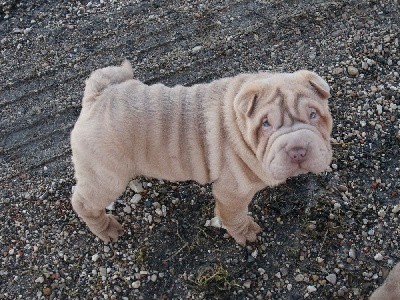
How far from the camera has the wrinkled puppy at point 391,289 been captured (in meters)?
4.81

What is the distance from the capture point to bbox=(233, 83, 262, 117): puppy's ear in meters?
4.45

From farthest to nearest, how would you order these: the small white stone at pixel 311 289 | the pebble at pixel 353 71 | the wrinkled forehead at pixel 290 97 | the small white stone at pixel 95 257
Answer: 1. the pebble at pixel 353 71
2. the small white stone at pixel 95 257
3. the small white stone at pixel 311 289
4. the wrinkled forehead at pixel 290 97

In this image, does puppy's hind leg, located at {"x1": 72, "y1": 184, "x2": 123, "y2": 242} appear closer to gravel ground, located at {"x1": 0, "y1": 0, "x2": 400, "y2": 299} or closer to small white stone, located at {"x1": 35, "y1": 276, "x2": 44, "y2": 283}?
gravel ground, located at {"x1": 0, "y1": 0, "x2": 400, "y2": 299}

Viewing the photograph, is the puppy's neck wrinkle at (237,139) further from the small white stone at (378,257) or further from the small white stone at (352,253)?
the small white stone at (378,257)

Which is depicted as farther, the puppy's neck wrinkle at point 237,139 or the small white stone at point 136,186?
the small white stone at point 136,186

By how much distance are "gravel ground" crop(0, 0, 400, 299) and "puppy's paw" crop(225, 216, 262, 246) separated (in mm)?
105

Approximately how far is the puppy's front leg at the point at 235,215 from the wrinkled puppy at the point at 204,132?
14 millimetres

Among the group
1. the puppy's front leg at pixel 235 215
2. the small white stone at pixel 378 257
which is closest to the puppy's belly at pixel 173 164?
the puppy's front leg at pixel 235 215

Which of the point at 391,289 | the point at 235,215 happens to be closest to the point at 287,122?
the point at 235,215

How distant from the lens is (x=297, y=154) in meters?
4.22

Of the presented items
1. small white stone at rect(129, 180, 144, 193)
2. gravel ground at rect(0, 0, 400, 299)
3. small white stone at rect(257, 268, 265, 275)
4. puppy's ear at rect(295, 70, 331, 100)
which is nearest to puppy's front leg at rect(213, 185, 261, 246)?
gravel ground at rect(0, 0, 400, 299)

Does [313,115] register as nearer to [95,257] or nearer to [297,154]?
[297,154]

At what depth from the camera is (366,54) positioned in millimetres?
6793

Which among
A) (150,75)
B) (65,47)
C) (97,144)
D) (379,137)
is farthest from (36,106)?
(379,137)
